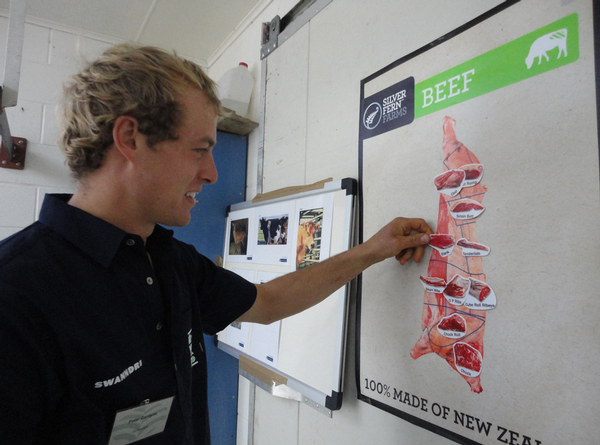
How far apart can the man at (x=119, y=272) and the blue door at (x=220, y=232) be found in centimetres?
78

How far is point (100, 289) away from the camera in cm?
60

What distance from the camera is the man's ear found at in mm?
667

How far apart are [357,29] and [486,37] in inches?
17.6

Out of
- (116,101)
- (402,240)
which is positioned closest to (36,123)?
(116,101)

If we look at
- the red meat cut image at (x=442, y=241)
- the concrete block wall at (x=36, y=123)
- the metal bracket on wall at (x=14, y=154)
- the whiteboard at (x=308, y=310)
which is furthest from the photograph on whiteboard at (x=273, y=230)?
the metal bracket on wall at (x=14, y=154)

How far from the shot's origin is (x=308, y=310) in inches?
43.9

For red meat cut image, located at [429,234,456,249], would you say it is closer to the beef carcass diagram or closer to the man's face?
the beef carcass diagram

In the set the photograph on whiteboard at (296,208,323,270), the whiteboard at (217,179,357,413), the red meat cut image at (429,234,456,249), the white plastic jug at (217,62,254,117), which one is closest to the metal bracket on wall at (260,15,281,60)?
the white plastic jug at (217,62,254,117)

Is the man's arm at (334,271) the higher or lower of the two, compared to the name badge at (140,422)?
higher

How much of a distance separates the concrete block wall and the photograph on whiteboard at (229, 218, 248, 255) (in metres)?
0.90

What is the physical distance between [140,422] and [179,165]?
0.47 meters

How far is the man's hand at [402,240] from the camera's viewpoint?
797mm

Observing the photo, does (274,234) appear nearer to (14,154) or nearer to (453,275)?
(453,275)

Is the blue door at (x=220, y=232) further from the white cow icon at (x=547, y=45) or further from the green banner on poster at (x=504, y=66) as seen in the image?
the white cow icon at (x=547, y=45)
